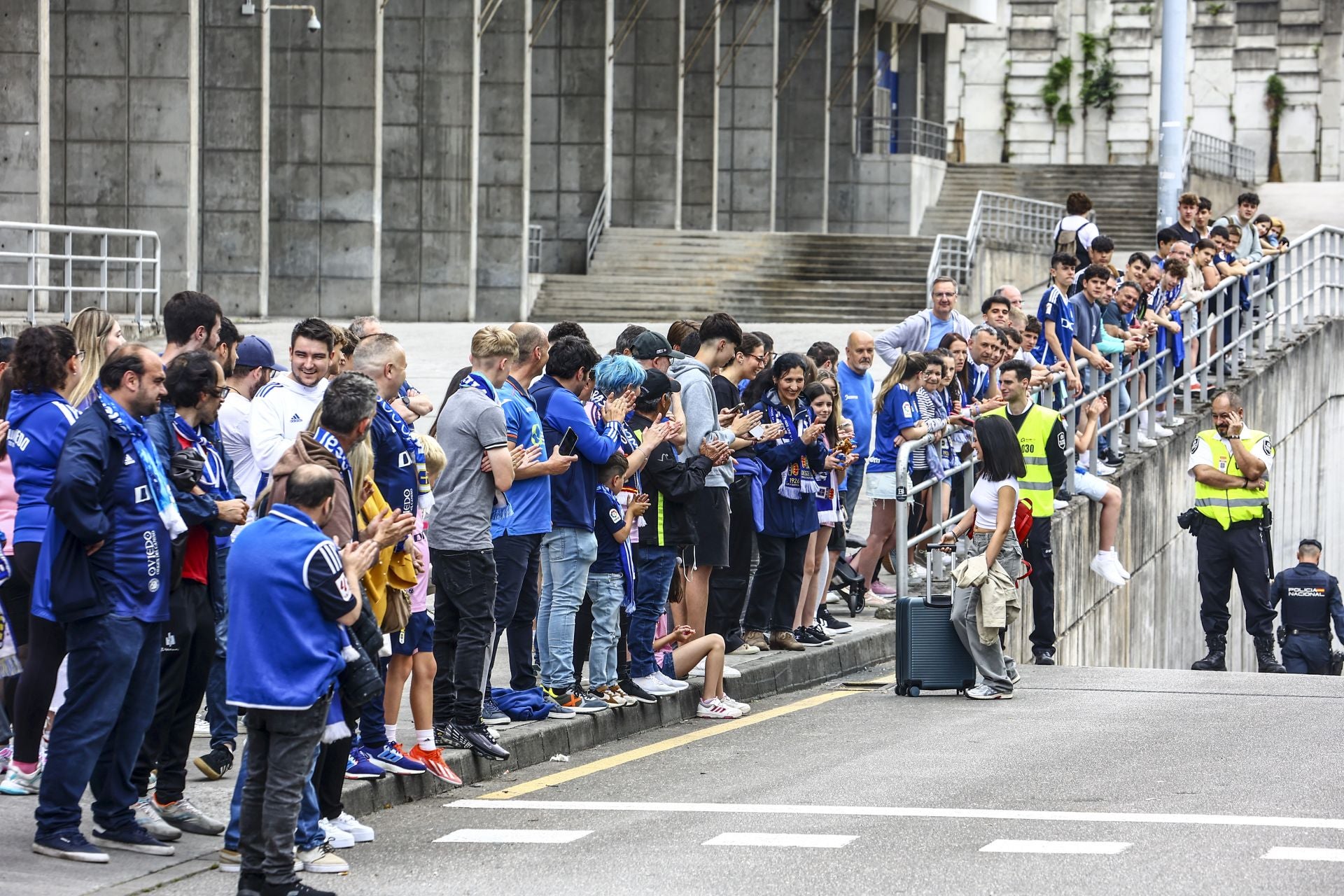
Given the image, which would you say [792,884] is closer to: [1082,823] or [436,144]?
[1082,823]

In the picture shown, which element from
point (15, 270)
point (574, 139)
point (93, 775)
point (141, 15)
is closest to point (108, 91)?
point (141, 15)

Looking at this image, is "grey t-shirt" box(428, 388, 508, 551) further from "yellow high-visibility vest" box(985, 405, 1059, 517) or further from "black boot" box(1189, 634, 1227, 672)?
"black boot" box(1189, 634, 1227, 672)

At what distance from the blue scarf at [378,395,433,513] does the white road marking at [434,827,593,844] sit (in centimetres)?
134

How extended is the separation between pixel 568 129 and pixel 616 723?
2715 centimetres

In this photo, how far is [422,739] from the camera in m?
9.02

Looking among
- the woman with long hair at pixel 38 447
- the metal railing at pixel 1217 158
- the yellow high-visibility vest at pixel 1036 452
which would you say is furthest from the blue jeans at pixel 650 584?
the metal railing at pixel 1217 158

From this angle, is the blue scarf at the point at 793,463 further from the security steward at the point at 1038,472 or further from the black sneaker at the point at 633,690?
the security steward at the point at 1038,472

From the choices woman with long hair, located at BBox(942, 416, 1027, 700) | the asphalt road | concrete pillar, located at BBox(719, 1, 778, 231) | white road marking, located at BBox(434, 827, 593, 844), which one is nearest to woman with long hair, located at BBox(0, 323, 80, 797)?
the asphalt road

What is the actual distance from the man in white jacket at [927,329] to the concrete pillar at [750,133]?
2586cm

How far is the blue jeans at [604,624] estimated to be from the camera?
10578 mm

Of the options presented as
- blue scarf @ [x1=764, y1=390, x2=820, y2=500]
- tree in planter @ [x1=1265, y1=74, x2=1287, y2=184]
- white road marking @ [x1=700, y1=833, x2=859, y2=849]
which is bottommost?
white road marking @ [x1=700, y1=833, x2=859, y2=849]

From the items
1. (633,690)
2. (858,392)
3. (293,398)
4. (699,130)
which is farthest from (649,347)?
(699,130)

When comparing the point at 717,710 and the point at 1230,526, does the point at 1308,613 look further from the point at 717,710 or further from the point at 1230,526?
the point at 717,710

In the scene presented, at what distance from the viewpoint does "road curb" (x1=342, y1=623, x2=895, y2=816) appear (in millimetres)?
8891
